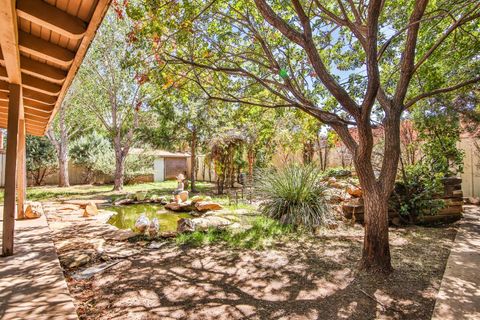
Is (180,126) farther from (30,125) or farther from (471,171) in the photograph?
(471,171)

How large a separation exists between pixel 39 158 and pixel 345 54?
16.3m

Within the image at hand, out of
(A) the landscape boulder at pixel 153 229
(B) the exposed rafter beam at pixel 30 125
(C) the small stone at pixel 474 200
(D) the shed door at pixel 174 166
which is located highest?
(B) the exposed rafter beam at pixel 30 125

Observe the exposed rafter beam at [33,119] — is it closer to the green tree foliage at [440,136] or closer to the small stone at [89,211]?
the small stone at [89,211]

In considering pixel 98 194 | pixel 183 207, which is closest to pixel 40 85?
pixel 183 207

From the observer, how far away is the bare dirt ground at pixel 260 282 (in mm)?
2340

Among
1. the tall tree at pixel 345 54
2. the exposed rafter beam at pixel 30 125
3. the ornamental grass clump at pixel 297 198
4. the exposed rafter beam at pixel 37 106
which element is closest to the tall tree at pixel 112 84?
the exposed rafter beam at pixel 30 125

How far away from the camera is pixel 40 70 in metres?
3.43

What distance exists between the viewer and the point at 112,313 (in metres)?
2.31

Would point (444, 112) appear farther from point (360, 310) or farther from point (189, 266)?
point (189, 266)

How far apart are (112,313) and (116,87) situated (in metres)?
11.4

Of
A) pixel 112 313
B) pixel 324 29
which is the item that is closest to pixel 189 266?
pixel 112 313

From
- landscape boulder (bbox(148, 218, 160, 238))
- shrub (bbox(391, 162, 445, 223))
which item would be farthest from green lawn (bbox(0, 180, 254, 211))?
shrub (bbox(391, 162, 445, 223))

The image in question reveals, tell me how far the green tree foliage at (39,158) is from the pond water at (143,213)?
10.0 meters

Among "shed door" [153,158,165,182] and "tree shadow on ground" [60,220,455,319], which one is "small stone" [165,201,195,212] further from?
"shed door" [153,158,165,182]
